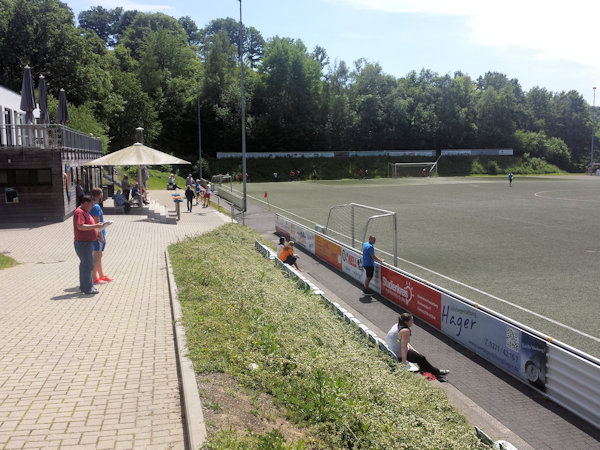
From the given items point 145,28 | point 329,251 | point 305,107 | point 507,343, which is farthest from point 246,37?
point 507,343

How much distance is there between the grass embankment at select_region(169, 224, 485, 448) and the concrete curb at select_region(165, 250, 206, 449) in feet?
0.40

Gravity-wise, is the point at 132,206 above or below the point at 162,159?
below

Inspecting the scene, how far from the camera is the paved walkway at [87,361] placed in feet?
17.5

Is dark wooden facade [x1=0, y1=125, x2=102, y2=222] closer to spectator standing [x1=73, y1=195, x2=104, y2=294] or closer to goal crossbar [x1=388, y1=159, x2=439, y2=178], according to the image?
spectator standing [x1=73, y1=195, x2=104, y2=294]

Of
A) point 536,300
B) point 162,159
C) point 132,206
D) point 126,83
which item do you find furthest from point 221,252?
point 126,83

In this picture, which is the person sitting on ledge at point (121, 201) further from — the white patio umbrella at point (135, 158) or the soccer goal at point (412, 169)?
the soccer goal at point (412, 169)

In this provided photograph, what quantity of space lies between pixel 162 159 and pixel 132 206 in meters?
4.29

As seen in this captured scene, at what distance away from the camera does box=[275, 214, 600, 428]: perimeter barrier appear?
7305 millimetres

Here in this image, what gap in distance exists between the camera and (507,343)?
8844 mm

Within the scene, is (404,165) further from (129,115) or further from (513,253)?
(513,253)

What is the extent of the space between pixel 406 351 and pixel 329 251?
9458mm

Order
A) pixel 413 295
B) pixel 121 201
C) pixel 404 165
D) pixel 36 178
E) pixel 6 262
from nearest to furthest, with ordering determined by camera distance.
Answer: pixel 413 295 < pixel 6 262 < pixel 36 178 < pixel 121 201 < pixel 404 165

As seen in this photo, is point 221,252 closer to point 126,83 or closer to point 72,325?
point 72,325

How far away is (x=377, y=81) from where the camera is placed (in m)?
99.4
